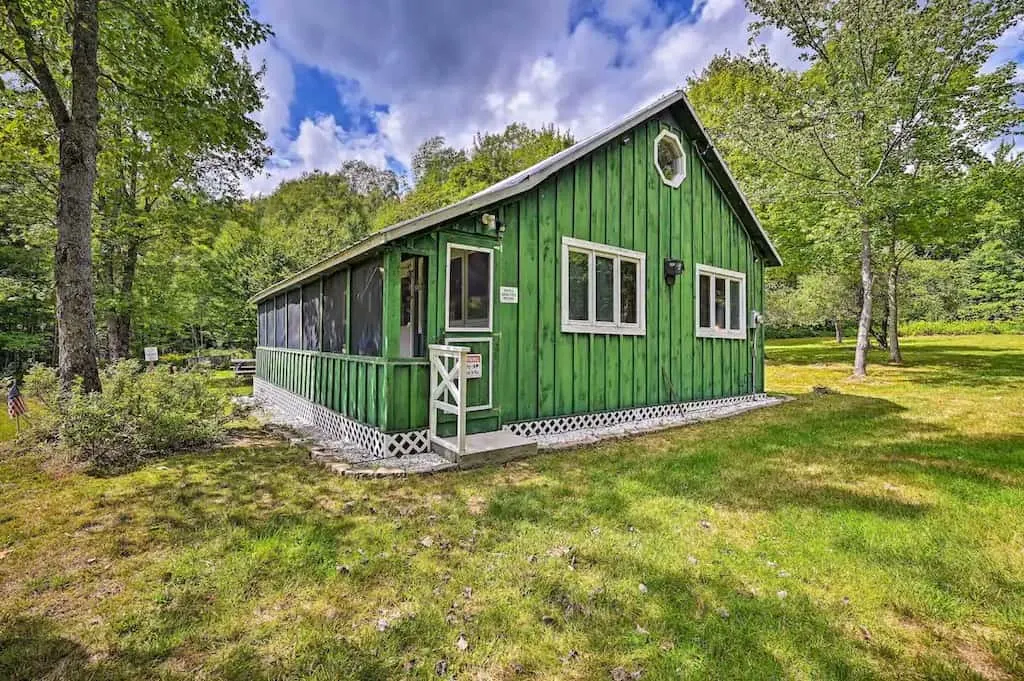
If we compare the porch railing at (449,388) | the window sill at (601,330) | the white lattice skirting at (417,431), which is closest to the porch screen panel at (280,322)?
the white lattice skirting at (417,431)

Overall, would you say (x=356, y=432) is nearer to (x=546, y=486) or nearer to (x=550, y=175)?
(x=546, y=486)

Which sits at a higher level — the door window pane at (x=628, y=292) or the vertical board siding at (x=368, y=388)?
the door window pane at (x=628, y=292)

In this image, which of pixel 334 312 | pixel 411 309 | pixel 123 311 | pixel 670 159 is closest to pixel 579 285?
pixel 411 309

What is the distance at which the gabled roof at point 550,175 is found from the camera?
5027mm

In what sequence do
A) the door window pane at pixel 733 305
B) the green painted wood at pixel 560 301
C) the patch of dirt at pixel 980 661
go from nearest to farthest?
the patch of dirt at pixel 980 661 → the green painted wood at pixel 560 301 → the door window pane at pixel 733 305

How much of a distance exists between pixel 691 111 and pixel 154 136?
31.4 ft

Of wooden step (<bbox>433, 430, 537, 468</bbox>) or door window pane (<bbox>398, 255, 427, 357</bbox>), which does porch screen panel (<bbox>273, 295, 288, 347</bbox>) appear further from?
wooden step (<bbox>433, 430, 537, 468</bbox>)

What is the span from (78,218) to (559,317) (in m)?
6.74

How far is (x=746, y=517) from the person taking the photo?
3.70 metres

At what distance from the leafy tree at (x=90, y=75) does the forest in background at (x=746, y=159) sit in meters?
0.05

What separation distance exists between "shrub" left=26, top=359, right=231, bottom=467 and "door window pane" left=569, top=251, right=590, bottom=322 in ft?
17.1

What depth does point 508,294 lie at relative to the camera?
6.03 m

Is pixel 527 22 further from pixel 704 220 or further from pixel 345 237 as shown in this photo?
pixel 345 237

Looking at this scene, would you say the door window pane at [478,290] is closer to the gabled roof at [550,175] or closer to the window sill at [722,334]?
the gabled roof at [550,175]
